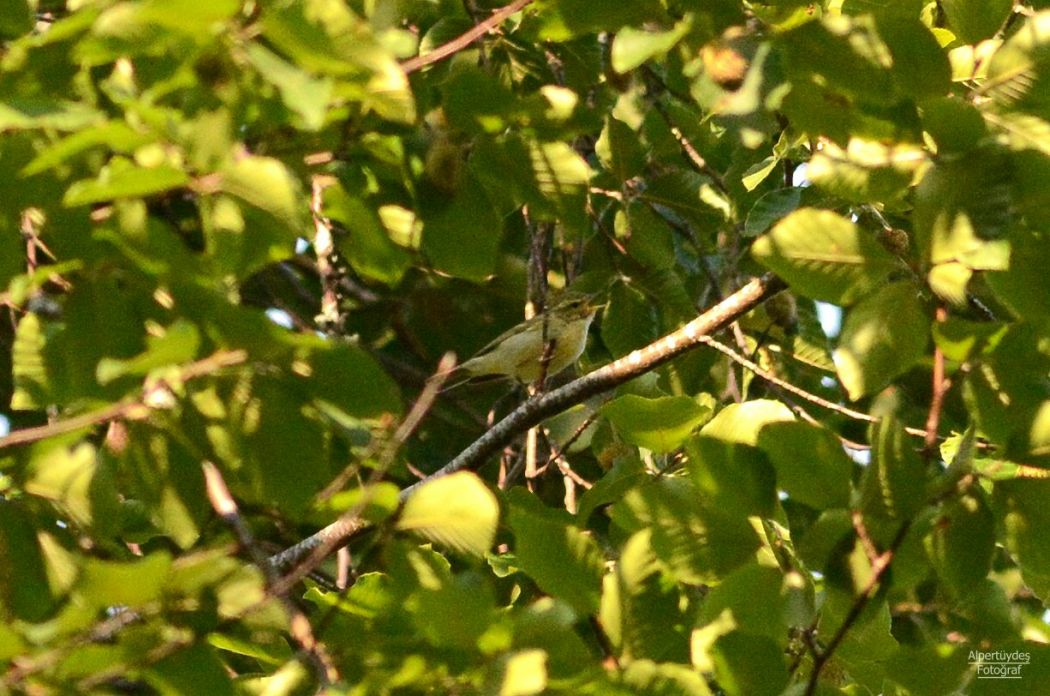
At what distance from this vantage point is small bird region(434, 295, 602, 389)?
442 centimetres

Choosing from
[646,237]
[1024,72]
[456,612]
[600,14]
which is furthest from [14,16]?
[646,237]

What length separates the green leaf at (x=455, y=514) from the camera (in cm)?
160

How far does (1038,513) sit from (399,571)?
86 centimetres

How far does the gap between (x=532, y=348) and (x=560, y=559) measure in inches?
125

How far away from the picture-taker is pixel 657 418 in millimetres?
2225

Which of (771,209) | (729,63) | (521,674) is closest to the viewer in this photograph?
(521,674)

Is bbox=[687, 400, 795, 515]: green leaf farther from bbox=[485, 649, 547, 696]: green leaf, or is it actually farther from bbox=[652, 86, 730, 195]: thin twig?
bbox=[652, 86, 730, 195]: thin twig

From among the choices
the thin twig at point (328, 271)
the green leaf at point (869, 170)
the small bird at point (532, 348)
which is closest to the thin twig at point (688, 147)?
the small bird at point (532, 348)

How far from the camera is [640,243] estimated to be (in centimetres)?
346

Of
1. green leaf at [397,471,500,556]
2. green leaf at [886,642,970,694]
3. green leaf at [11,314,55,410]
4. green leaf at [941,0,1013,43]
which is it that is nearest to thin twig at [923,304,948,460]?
green leaf at [886,642,970,694]

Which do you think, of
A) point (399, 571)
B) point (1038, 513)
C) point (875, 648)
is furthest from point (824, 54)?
point (875, 648)

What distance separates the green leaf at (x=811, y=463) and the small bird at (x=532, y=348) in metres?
2.52

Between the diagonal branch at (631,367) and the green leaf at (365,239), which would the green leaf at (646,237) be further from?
the green leaf at (365,239)

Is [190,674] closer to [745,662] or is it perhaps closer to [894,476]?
[745,662]
